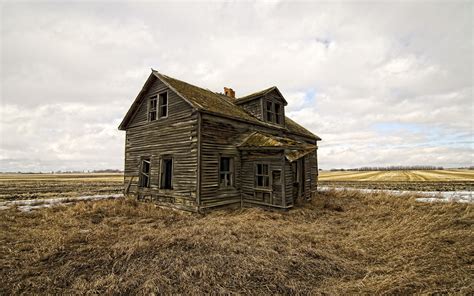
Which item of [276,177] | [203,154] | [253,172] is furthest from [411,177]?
[203,154]

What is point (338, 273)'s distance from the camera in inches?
201

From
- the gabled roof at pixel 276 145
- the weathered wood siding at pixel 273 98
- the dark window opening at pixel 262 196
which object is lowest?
the dark window opening at pixel 262 196

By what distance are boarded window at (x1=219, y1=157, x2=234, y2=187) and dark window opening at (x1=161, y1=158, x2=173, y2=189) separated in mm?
3035

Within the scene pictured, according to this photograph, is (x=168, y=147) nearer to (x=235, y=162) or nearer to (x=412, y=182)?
(x=235, y=162)

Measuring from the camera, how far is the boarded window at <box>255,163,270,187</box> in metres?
12.0

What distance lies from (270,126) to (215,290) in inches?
477

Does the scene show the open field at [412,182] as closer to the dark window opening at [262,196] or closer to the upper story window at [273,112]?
the upper story window at [273,112]

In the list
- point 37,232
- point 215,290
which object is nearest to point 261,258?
point 215,290

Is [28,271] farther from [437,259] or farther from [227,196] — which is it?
[437,259]

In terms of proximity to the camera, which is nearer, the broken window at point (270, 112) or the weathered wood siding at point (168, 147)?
the weathered wood siding at point (168, 147)

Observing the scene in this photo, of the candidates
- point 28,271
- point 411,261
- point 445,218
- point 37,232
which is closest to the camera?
point 28,271

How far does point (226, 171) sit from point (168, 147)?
3.64 m

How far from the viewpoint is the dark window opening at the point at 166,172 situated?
42.9 ft

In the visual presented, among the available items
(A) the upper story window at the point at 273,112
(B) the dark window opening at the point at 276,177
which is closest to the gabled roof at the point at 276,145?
(B) the dark window opening at the point at 276,177
